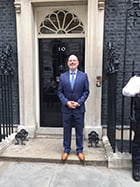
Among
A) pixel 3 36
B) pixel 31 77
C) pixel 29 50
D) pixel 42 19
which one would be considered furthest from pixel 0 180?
pixel 42 19

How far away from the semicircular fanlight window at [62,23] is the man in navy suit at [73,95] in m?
1.60

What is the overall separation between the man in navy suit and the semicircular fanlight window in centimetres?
160

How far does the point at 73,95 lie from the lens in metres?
4.16

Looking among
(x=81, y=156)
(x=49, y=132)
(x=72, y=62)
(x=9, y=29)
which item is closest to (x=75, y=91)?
(x=72, y=62)

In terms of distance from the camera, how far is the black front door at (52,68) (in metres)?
5.57

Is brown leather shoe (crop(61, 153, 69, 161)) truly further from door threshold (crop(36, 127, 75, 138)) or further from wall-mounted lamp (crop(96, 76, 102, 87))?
wall-mounted lamp (crop(96, 76, 102, 87))

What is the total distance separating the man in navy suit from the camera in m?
4.12

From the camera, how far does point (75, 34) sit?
551cm

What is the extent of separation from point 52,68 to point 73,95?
1708 millimetres

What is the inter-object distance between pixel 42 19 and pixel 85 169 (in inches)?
129

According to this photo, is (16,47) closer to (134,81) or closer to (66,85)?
(66,85)

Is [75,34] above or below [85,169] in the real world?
above

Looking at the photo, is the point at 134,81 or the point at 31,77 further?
the point at 31,77

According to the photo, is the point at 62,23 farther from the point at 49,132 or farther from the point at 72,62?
the point at 49,132
